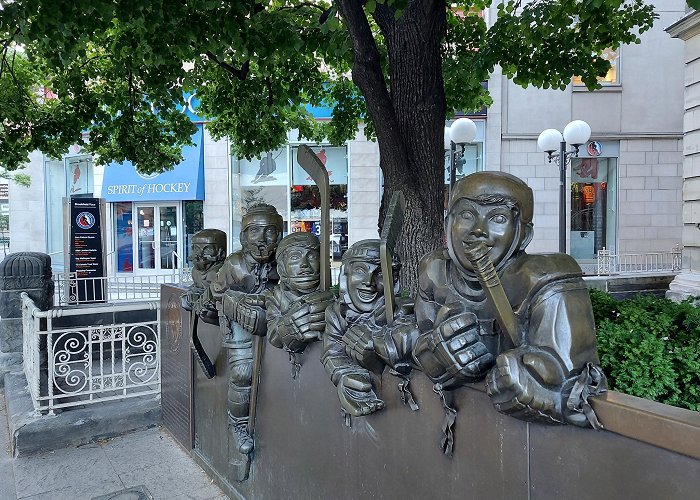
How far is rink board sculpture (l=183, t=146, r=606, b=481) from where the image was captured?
1.74 meters

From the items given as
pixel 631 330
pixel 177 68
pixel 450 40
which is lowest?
pixel 631 330

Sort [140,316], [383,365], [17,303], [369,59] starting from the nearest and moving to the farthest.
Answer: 1. [383,365]
2. [369,59]
3. [17,303]
4. [140,316]

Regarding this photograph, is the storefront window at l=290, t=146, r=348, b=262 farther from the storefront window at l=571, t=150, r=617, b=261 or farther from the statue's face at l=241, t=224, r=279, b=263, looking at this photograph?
the statue's face at l=241, t=224, r=279, b=263

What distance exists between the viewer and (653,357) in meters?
3.54

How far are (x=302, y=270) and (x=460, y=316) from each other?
1.38m

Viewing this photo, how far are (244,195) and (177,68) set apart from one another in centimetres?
1071

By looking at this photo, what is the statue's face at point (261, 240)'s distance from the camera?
3.68 m

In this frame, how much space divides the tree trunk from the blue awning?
1309 centimetres

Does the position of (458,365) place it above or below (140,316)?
above

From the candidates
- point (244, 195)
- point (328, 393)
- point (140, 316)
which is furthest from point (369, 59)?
point (244, 195)

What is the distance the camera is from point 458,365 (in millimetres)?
1954

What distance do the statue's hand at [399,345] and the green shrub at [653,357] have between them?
74.3 inches

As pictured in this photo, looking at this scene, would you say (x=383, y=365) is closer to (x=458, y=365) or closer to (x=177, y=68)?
(x=458, y=365)

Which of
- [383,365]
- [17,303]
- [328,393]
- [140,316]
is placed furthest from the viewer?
[140,316]
